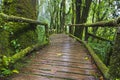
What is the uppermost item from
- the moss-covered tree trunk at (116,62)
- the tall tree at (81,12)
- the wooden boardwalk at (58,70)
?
the tall tree at (81,12)

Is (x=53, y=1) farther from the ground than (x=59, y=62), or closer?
farther from the ground

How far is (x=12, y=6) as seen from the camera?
19.4 ft

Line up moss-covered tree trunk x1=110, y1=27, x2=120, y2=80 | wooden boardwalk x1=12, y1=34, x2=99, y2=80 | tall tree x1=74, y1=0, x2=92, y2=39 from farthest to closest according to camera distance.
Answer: tall tree x1=74, y1=0, x2=92, y2=39
wooden boardwalk x1=12, y1=34, x2=99, y2=80
moss-covered tree trunk x1=110, y1=27, x2=120, y2=80

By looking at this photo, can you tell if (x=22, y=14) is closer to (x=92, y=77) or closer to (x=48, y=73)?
(x=48, y=73)

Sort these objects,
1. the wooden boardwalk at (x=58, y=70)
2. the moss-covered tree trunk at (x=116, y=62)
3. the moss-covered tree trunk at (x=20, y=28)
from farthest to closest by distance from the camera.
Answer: the moss-covered tree trunk at (x=20, y=28)
the wooden boardwalk at (x=58, y=70)
the moss-covered tree trunk at (x=116, y=62)

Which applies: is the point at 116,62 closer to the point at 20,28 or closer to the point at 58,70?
the point at 58,70

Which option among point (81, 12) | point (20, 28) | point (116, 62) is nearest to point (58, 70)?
point (116, 62)

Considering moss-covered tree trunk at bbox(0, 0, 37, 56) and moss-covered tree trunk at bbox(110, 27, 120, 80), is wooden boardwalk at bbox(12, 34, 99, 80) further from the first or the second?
moss-covered tree trunk at bbox(110, 27, 120, 80)

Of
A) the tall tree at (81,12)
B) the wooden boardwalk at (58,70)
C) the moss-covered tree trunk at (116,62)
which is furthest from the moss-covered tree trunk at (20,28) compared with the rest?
the tall tree at (81,12)

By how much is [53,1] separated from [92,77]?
24714 millimetres

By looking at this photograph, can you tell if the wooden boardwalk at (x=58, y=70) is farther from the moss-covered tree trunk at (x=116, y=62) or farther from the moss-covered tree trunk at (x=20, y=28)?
the moss-covered tree trunk at (x=116, y=62)

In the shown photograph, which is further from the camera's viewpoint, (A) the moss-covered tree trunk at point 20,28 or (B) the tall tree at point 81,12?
(B) the tall tree at point 81,12

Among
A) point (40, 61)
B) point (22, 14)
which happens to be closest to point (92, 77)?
point (40, 61)

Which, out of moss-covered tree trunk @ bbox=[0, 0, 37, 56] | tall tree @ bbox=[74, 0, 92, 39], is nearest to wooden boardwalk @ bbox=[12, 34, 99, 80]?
moss-covered tree trunk @ bbox=[0, 0, 37, 56]
